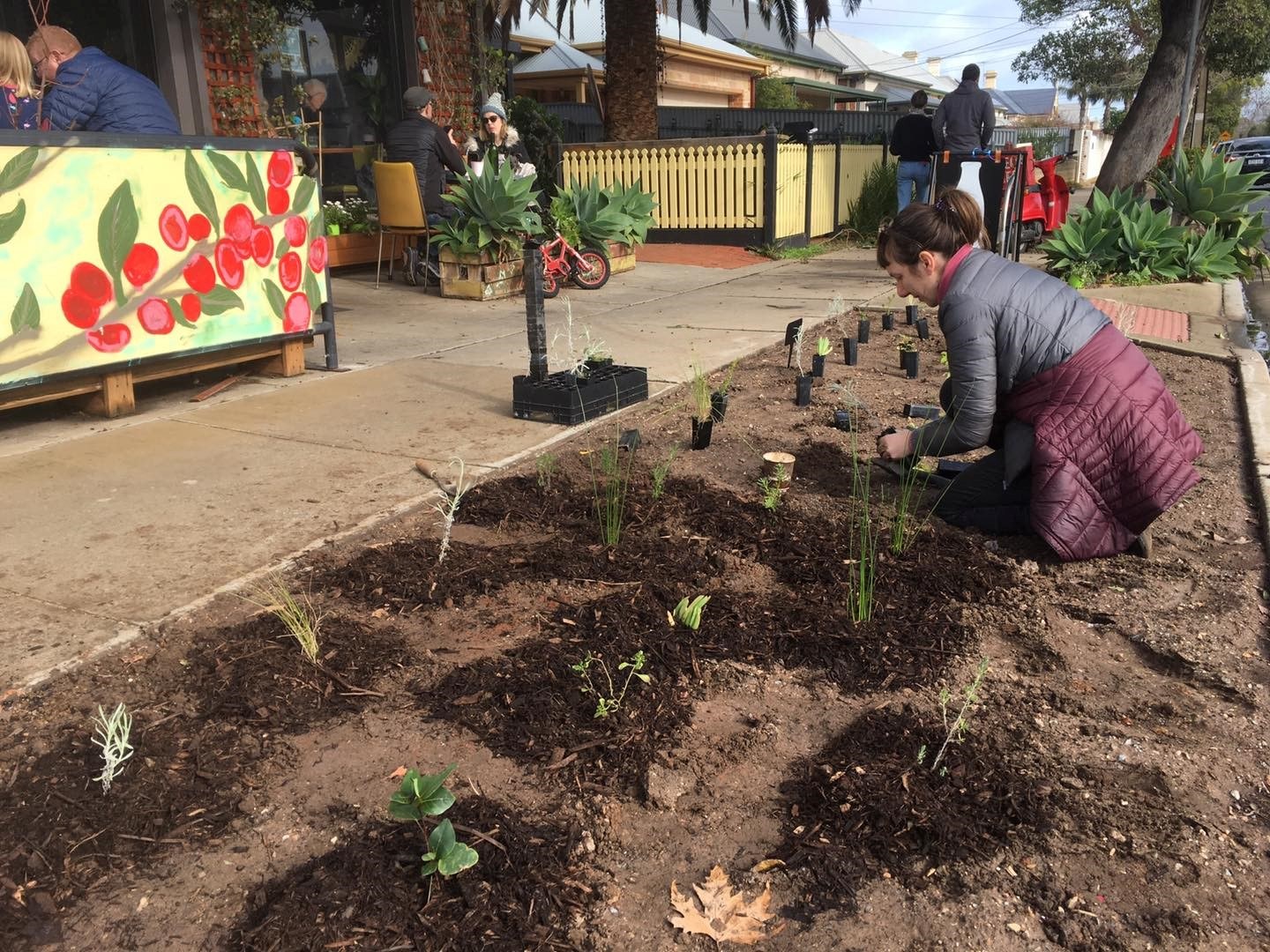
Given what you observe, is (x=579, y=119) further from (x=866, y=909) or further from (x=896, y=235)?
(x=866, y=909)

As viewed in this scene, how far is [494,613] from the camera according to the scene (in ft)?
10.2

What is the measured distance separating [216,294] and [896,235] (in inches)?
144

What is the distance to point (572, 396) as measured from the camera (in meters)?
4.99

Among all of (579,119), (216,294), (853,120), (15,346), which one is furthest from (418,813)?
(853,120)

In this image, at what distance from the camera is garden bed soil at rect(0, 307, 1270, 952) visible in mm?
1917

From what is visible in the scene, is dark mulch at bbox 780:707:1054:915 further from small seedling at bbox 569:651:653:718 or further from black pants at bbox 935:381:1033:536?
black pants at bbox 935:381:1033:536

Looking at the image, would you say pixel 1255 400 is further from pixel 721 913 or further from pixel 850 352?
pixel 721 913

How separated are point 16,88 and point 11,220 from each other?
1182 millimetres

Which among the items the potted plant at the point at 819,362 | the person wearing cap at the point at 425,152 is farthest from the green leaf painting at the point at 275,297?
the person wearing cap at the point at 425,152

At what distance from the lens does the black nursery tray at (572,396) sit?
5.01 metres

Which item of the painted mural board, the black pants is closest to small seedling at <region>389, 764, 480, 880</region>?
the black pants

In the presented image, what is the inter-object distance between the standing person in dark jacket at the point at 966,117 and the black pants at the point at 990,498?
785cm

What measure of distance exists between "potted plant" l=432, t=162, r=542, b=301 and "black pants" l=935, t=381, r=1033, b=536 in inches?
209

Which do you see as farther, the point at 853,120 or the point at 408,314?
the point at 853,120
